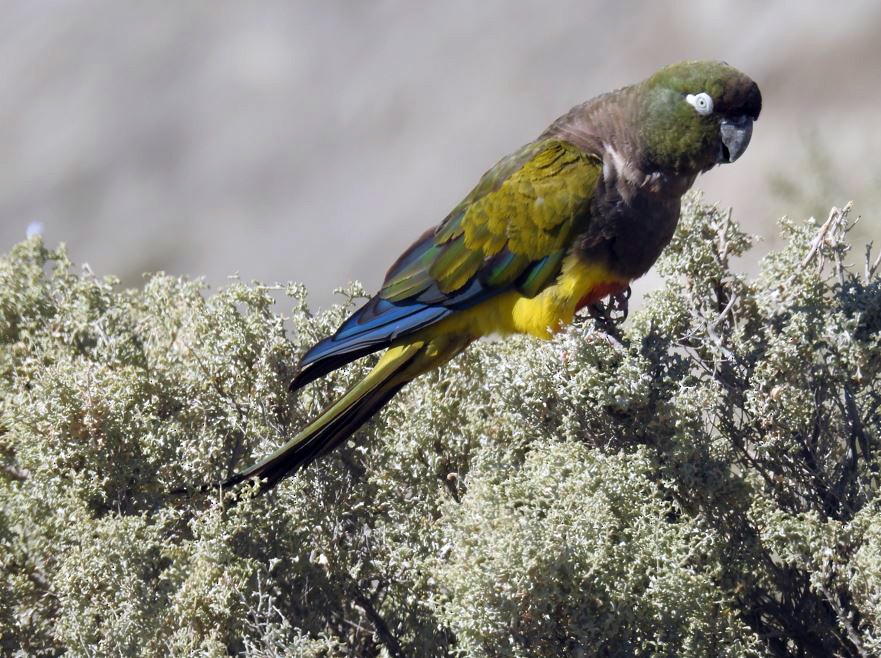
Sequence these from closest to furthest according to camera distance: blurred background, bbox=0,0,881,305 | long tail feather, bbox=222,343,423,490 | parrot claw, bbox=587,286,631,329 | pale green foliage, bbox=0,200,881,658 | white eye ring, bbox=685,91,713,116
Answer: pale green foliage, bbox=0,200,881,658 → long tail feather, bbox=222,343,423,490 → white eye ring, bbox=685,91,713,116 → parrot claw, bbox=587,286,631,329 → blurred background, bbox=0,0,881,305

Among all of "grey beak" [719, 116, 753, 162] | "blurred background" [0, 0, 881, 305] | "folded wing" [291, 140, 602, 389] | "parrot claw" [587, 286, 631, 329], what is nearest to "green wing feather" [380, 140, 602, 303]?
"folded wing" [291, 140, 602, 389]

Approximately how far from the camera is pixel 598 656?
233 centimetres

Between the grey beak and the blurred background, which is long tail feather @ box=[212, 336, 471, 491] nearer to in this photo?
the grey beak

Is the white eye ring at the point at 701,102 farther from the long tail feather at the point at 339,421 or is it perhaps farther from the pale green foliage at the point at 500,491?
the long tail feather at the point at 339,421

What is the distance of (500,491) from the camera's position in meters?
2.57

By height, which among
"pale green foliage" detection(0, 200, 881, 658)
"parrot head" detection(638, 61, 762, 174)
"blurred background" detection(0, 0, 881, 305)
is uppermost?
"blurred background" detection(0, 0, 881, 305)

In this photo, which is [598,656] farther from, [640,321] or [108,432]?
[108,432]

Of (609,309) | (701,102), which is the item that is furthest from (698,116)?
(609,309)

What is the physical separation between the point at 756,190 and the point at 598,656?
4.58m

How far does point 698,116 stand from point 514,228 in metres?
0.62

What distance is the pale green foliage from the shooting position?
2346 mm

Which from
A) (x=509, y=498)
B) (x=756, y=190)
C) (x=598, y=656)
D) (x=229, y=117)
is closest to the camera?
(x=598, y=656)

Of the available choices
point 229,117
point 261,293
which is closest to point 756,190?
point 229,117

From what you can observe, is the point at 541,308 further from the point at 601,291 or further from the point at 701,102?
the point at 701,102
